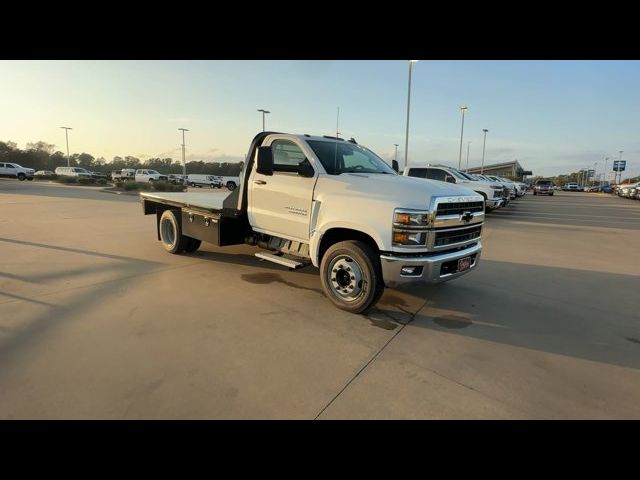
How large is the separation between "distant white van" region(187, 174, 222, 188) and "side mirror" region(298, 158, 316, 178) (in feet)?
142

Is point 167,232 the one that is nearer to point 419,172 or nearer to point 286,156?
point 286,156

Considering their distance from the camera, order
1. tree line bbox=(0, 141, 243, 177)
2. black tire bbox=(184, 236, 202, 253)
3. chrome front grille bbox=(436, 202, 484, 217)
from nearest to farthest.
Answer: chrome front grille bbox=(436, 202, 484, 217) → black tire bbox=(184, 236, 202, 253) → tree line bbox=(0, 141, 243, 177)

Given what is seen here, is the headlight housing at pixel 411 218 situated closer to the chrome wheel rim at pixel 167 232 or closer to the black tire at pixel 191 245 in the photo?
the black tire at pixel 191 245

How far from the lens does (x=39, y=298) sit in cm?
490

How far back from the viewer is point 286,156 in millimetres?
5602

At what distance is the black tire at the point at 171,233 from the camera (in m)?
7.43

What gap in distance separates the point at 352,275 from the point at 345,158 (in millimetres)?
1916

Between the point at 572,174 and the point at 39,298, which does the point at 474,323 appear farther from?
the point at 572,174

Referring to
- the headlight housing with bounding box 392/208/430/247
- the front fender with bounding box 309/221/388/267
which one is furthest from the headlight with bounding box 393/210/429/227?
the front fender with bounding box 309/221/388/267

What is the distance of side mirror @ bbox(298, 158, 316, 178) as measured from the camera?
16.8ft

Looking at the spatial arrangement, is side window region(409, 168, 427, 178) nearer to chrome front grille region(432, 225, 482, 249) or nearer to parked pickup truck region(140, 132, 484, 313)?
parked pickup truck region(140, 132, 484, 313)

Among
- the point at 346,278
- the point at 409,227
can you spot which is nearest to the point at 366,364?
the point at 346,278

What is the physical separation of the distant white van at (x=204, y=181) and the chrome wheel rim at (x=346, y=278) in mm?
43990
